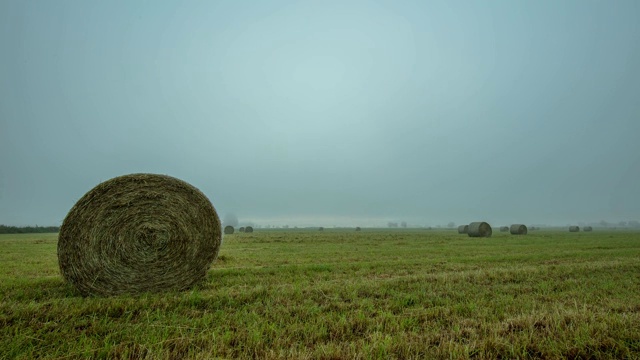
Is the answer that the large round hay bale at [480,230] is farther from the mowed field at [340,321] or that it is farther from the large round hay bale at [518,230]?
the mowed field at [340,321]

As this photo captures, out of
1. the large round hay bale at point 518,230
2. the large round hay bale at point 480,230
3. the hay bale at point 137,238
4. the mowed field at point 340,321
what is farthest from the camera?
the large round hay bale at point 518,230

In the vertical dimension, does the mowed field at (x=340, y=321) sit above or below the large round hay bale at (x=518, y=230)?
below

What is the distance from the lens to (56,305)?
4.93 meters

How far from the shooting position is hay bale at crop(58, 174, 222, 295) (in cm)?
679

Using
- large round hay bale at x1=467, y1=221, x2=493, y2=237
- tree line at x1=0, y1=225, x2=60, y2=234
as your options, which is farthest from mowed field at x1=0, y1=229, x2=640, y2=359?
tree line at x1=0, y1=225, x2=60, y2=234

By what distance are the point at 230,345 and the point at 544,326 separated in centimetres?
353

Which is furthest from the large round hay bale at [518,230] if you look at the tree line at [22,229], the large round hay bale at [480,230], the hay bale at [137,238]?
the tree line at [22,229]

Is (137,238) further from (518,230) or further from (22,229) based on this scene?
(22,229)

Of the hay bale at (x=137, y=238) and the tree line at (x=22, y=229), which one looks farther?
the tree line at (x=22, y=229)

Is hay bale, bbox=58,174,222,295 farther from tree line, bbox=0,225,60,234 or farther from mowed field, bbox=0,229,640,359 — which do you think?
tree line, bbox=0,225,60,234

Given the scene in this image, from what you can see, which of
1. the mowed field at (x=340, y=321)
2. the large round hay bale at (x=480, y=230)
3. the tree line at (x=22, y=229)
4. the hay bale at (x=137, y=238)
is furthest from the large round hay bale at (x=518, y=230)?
the tree line at (x=22, y=229)

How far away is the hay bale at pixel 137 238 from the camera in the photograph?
6789 millimetres

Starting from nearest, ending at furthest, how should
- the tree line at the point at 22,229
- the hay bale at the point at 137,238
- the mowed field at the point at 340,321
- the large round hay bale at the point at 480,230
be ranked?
the mowed field at the point at 340,321, the hay bale at the point at 137,238, the large round hay bale at the point at 480,230, the tree line at the point at 22,229

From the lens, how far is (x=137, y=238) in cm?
724
